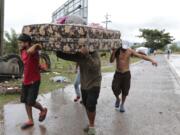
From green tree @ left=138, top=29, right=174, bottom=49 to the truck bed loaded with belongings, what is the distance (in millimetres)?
82862

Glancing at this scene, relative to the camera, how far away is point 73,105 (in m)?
9.48

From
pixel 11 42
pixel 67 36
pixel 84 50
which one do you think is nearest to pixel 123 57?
pixel 84 50

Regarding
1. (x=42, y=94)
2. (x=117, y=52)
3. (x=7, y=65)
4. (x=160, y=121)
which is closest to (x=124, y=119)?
(x=160, y=121)

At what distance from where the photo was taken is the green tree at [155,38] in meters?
89.3

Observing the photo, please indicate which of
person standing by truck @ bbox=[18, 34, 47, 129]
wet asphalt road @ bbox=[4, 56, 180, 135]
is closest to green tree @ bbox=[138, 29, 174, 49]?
wet asphalt road @ bbox=[4, 56, 180, 135]

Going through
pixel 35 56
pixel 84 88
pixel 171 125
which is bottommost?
pixel 171 125

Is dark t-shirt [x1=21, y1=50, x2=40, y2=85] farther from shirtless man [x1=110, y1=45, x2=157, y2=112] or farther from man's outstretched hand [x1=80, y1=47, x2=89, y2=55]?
shirtless man [x1=110, y1=45, x2=157, y2=112]

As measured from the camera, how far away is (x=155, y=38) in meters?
90.3

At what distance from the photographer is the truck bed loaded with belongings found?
580cm

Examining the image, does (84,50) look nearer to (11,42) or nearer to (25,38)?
(25,38)

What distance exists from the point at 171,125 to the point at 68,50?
2.83 metres

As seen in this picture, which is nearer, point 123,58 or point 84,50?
point 84,50

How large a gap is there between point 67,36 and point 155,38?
282ft

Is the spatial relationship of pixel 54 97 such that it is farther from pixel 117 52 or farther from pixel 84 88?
pixel 84 88
